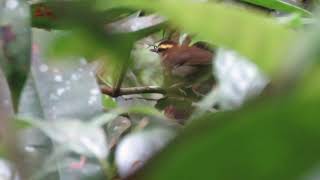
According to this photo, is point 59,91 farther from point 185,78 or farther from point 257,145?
point 257,145

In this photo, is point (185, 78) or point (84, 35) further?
point (185, 78)

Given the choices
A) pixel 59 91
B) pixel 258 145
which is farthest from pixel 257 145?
pixel 59 91

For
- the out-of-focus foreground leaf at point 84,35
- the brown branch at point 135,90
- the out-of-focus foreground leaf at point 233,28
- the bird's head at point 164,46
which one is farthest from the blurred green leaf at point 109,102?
the out-of-focus foreground leaf at point 233,28

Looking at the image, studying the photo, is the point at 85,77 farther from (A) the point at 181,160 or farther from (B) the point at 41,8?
(A) the point at 181,160

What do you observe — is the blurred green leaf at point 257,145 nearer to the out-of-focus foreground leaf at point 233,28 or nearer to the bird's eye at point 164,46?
the out-of-focus foreground leaf at point 233,28

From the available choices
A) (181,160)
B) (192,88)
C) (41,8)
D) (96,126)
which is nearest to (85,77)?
(41,8)

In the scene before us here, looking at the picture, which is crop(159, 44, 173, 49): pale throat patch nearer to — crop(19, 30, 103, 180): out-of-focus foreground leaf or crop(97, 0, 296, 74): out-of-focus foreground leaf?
crop(19, 30, 103, 180): out-of-focus foreground leaf
